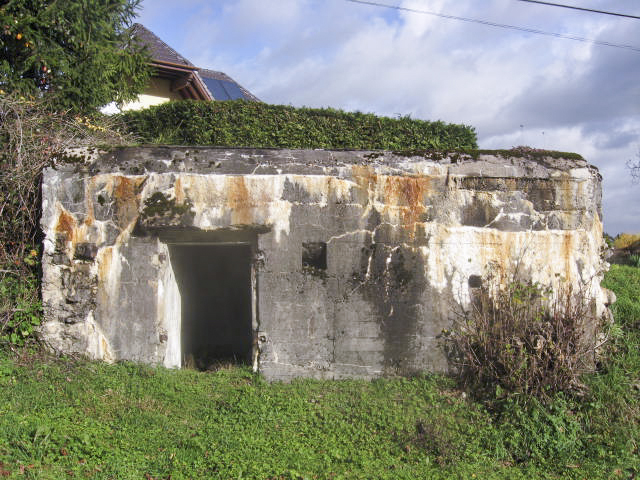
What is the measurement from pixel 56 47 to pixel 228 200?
3.91 m

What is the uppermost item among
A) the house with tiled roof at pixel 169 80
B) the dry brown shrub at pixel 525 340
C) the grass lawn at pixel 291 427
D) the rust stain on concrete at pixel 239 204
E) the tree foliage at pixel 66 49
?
the house with tiled roof at pixel 169 80

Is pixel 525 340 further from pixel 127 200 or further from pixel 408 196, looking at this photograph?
pixel 127 200

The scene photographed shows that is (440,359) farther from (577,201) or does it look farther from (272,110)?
(272,110)

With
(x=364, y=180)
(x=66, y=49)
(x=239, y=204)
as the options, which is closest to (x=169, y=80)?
(x=66, y=49)

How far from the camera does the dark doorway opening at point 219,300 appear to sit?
823 centimetres

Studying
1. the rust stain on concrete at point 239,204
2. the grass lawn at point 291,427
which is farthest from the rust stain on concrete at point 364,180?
the grass lawn at point 291,427

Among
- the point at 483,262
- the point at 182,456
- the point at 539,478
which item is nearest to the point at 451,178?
the point at 483,262

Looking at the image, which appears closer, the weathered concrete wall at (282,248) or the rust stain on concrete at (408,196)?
the weathered concrete wall at (282,248)

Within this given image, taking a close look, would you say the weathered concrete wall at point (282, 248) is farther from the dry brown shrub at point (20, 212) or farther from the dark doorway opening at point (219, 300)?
the dark doorway opening at point (219, 300)

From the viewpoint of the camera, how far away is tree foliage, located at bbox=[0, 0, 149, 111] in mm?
7039

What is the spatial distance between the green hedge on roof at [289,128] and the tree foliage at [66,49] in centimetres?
108

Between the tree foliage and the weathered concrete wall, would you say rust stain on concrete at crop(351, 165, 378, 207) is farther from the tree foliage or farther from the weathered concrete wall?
the tree foliage

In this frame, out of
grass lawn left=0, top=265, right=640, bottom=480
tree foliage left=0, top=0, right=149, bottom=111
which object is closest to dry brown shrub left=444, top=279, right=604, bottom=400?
grass lawn left=0, top=265, right=640, bottom=480

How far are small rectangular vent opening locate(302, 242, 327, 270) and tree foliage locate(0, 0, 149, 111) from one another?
4461 mm
